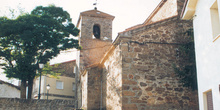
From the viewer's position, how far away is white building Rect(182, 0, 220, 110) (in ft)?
24.6

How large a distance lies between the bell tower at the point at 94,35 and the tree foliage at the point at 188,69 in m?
13.9

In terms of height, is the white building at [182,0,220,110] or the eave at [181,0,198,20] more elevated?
the eave at [181,0,198,20]

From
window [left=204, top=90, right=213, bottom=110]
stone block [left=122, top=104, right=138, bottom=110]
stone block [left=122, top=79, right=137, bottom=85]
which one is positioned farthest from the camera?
stone block [left=122, top=79, right=137, bottom=85]

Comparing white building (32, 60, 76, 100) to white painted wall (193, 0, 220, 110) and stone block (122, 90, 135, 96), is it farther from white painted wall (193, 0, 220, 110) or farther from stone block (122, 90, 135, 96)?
white painted wall (193, 0, 220, 110)

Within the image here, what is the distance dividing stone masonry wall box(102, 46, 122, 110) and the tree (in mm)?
6956

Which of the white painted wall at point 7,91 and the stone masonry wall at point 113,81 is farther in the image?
the white painted wall at point 7,91

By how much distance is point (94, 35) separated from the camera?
27562mm

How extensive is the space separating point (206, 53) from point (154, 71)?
4394mm

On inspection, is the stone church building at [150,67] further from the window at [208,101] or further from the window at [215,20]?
the window at [215,20]

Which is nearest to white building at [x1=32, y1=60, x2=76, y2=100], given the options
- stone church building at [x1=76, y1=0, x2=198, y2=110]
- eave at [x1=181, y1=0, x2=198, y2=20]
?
stone church building at [x1=76, y1=0, x2=198, y2=110]

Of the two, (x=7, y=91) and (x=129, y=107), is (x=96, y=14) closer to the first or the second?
(x=7, y=91)

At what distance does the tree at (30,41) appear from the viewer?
67.1 ft

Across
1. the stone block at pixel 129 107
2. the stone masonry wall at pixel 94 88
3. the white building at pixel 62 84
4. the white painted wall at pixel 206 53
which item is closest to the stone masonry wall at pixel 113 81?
the stone block at pixel 129 107

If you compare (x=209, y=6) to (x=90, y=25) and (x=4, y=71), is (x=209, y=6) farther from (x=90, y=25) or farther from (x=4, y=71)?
(x=90, y=25)
